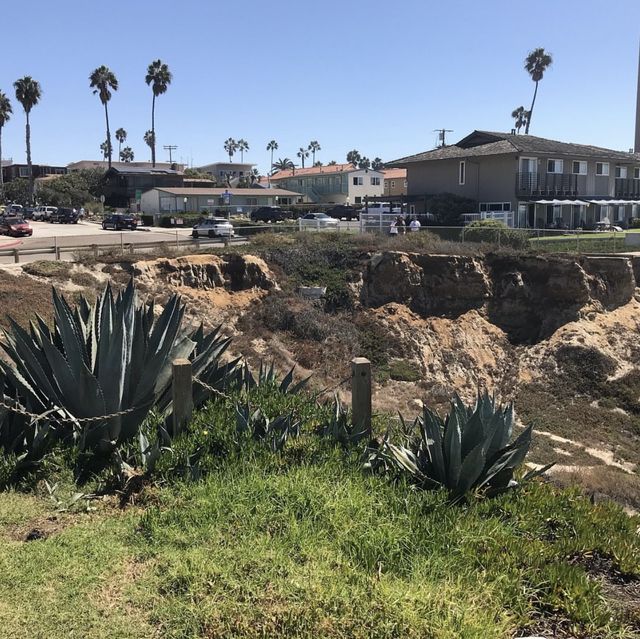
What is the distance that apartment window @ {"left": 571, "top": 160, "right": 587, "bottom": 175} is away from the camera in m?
50.5

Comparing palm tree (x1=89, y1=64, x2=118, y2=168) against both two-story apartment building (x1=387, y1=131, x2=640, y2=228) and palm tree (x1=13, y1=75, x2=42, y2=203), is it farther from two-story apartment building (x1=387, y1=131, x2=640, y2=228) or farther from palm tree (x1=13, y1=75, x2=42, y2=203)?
two-story apartment building (x1=387, y1=131, x2=640, y2=228)

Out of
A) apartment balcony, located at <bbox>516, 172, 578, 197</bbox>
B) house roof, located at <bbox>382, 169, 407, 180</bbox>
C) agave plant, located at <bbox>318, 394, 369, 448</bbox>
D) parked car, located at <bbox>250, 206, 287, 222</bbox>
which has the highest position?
house roof, located at <bbox>382, 169, 407, 180</bbox>

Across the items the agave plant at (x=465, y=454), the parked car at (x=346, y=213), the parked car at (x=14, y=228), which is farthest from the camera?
the parked car at (x=346, y=213)

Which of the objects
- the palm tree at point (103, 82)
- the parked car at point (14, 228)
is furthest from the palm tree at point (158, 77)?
the parked car at point (14, 228)

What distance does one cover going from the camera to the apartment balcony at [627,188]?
54.8 metres

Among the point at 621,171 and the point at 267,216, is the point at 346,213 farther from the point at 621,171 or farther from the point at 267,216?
the point at 621,171

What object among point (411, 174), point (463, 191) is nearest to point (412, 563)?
point (463, 191)

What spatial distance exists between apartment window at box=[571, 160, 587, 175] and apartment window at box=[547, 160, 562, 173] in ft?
5.90

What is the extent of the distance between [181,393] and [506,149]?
4433 cm

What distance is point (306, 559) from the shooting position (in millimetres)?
4270

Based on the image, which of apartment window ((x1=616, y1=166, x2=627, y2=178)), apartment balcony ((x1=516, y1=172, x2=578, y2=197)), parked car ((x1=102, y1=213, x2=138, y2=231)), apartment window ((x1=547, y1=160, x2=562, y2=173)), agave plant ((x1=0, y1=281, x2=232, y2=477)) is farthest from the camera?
apartment window ((x1=616, y1=166, x2=627, y2=178))

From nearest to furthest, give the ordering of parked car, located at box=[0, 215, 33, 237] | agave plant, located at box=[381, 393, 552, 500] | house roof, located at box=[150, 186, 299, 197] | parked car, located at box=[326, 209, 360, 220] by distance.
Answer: agave plant, located at box=[381, 393, 552, 500] < parked car, located at box=[0, 215, 33, 237] < parked car, located at box=[326, 209, 360, 220] < house roof, located at box=[150, 186, 299, 197]

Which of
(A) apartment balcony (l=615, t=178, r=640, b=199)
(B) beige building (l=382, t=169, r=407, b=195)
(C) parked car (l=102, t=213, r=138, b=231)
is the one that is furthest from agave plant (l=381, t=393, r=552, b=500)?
(B) beige building (l=382, t=169, r=407, b=195)

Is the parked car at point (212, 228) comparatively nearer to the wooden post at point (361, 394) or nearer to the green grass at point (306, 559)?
the wooden post at point (361, 394)
